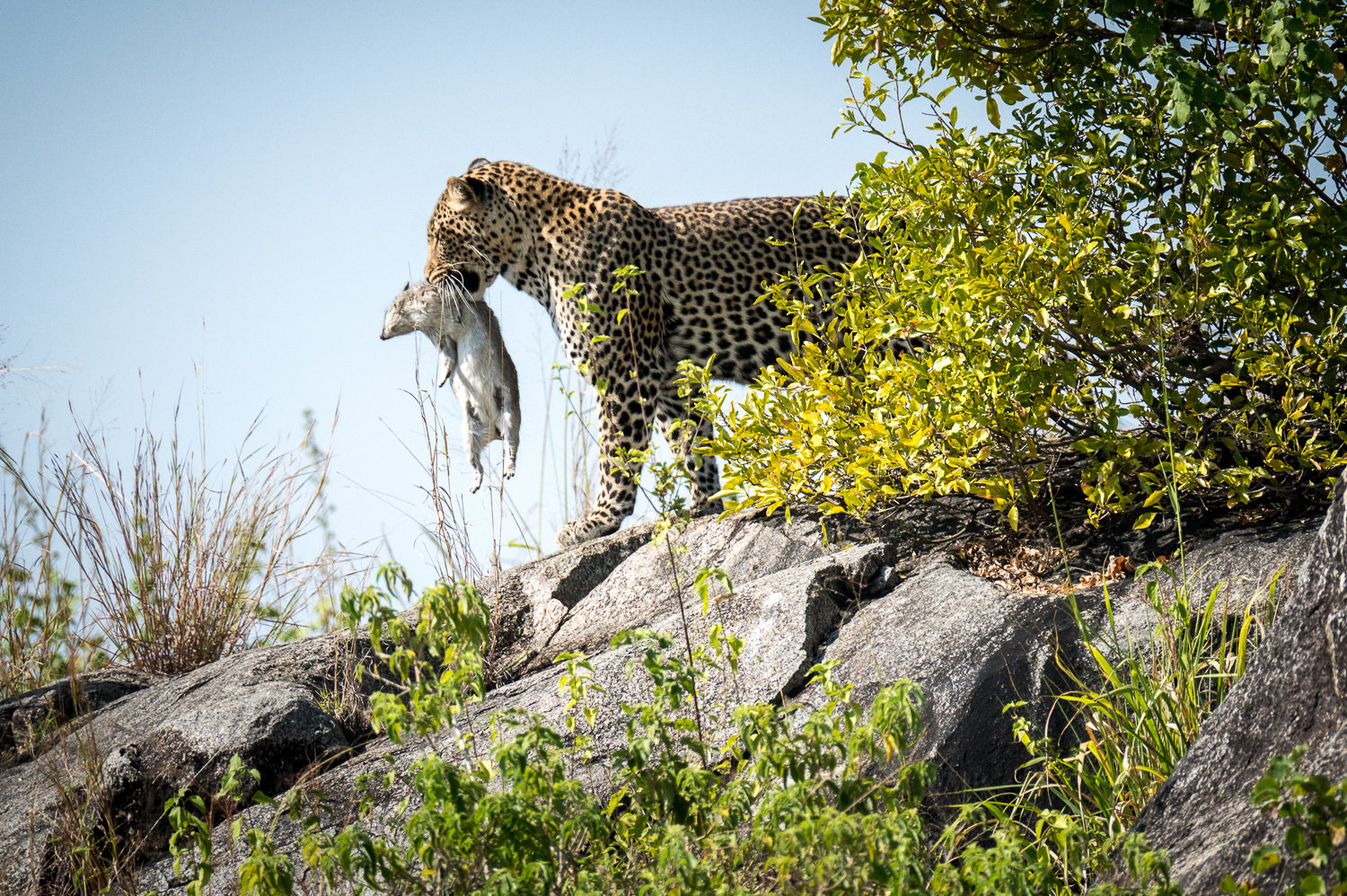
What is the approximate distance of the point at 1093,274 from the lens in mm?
3357

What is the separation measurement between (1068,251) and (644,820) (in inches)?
82.2

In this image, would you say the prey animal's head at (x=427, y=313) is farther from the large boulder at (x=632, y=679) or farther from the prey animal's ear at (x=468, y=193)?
the large boulder at (x=632, y=679)

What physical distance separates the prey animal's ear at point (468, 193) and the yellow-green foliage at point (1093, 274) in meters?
3.04

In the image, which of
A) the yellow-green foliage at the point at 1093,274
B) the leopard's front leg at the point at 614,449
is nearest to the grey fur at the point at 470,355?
the leopard's front leg at the point at 614,449

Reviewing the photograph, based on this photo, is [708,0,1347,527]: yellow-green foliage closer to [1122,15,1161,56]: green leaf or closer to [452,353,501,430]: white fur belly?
[1122,15,1161,56]: green leaf

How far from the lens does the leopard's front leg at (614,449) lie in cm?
562

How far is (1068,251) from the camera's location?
3244 mm

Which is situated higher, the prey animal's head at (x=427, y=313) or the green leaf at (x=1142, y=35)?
the prey animal's head at (x=427, y=313)

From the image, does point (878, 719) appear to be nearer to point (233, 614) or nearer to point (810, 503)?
Answer: point (810, 503)

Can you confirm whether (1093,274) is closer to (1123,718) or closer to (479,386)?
(1123,718)

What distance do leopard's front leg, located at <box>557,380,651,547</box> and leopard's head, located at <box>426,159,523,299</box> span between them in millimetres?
1133

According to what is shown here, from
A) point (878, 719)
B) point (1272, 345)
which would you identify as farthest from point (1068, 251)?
point (878, 719)

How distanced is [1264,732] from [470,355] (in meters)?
4.46

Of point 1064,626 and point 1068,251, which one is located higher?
point 1068,251
